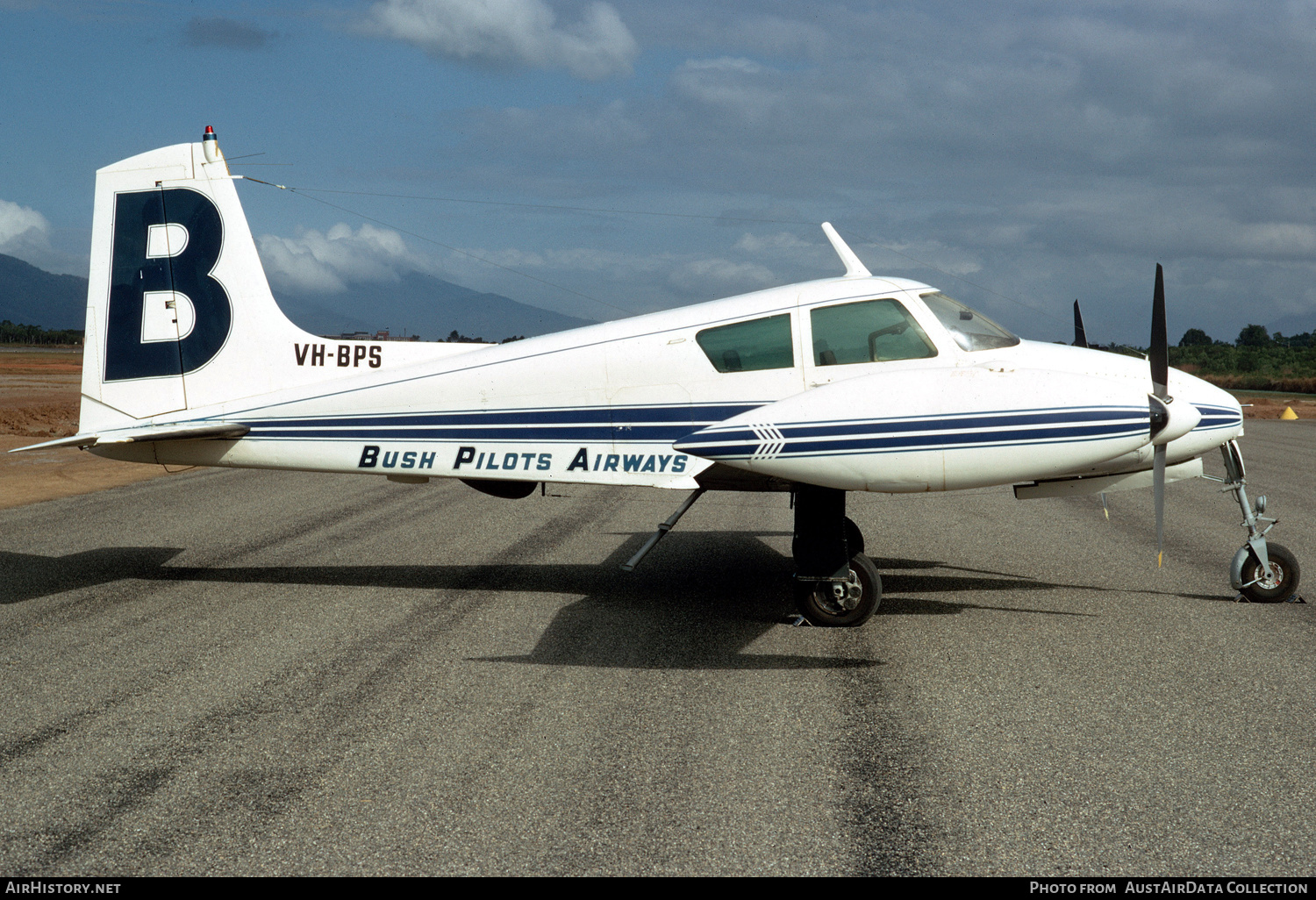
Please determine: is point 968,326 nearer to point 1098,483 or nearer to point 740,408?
point 1098,483

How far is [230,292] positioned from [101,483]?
316 inches

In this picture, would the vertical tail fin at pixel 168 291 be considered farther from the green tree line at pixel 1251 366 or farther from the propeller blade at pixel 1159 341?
the green tree line at pixel 1251 366

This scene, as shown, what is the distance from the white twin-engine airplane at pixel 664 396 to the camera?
21.3 feet

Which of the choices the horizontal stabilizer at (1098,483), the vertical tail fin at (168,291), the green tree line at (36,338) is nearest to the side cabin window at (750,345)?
the horizontal stabilizer at (1098,483)

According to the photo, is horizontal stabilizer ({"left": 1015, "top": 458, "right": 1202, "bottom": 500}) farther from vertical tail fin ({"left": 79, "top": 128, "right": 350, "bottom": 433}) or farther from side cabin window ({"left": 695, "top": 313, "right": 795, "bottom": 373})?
vertical tail fin ({"left": 79, "top": 128, "right": 350, "bottom": 433})

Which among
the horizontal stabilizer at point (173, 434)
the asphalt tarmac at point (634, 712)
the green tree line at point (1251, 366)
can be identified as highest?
the green tree line at point (1251, 366)

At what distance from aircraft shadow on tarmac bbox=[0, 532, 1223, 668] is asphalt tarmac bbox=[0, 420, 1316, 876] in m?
0.05

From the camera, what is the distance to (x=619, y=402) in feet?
25.6

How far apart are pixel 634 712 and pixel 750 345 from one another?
328 cm

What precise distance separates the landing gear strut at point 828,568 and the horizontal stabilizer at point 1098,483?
1494 millimetres

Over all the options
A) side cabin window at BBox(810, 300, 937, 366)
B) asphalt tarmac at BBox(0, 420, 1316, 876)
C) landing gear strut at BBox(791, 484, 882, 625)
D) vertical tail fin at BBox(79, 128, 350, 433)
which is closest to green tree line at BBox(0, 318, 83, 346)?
vertical tail fin at BBox(79, 128, 350, 433)

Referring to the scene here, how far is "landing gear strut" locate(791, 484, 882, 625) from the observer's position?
7.22 metres

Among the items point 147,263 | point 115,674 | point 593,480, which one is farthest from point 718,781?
point 147,263
